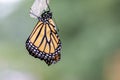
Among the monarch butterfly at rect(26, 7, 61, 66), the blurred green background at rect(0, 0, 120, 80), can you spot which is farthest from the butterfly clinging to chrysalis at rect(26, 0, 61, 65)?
the blurred green background at rect(0, 0, 120, 80)

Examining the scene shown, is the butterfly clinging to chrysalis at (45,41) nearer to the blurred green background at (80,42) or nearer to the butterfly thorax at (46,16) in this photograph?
the butterfly thorax at (46,16)

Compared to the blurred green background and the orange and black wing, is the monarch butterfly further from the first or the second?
the blurred green background

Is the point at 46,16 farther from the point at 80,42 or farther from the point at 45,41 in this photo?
the point at 80,42

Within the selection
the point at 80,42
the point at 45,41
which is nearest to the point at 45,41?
the point at 45,41

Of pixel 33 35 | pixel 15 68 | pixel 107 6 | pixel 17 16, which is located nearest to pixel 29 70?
pixel 15 68

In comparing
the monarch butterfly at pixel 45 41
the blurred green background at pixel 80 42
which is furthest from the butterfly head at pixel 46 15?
the blurred green background at pixel 80 42

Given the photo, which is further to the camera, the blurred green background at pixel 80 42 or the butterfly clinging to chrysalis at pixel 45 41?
the blurred green background at pixel 80 42

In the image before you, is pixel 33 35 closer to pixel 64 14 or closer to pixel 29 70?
pixel 64 14

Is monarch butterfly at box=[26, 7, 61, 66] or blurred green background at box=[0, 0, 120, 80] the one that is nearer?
monarch butterfly at box=[26, 7, 61, 66]
